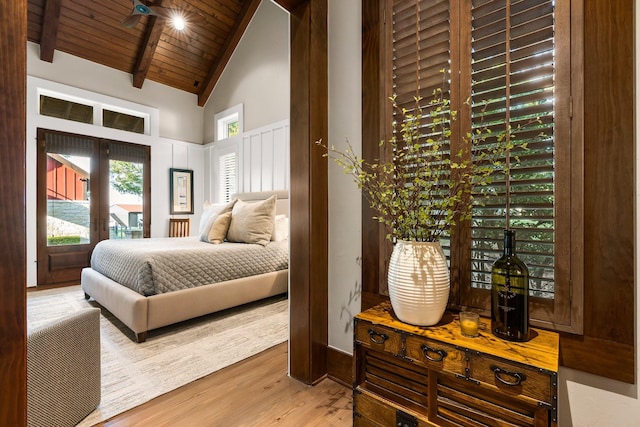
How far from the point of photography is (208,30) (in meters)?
5.62

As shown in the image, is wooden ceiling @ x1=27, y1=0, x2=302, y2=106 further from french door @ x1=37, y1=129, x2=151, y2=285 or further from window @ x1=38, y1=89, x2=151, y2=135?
french door @ x1=37, y1=129, x2=151, y2=285

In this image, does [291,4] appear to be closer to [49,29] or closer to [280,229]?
[280,229]

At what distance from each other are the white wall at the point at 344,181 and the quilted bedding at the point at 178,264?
1553 mm

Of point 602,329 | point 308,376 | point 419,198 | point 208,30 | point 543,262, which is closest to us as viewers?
point 602,329

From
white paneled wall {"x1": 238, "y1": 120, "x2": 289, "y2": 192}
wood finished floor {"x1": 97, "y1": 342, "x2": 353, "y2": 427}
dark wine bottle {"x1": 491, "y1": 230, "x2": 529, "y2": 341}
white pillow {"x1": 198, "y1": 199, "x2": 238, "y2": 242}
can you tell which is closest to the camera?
dark wine bottle {"x1": 491, "y1": 230, "x2": 529, "y2": 341}

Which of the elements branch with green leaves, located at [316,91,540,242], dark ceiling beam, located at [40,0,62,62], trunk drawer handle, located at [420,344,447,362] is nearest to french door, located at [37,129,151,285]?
dark ceiling beam, located at [40,0,62,62]

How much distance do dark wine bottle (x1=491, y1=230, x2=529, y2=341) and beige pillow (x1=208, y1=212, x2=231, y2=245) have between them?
310cm

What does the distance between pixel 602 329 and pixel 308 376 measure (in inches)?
59.0

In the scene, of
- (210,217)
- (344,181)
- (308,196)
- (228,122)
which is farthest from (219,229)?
(228,122)

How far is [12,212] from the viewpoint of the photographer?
32.5 inches

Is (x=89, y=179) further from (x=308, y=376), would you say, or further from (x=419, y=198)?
(x=419, y=198)

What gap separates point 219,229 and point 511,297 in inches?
127

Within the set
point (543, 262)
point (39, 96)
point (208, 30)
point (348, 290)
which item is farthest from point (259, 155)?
point (543, 262)

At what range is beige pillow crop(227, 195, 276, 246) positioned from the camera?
3.53 metres
